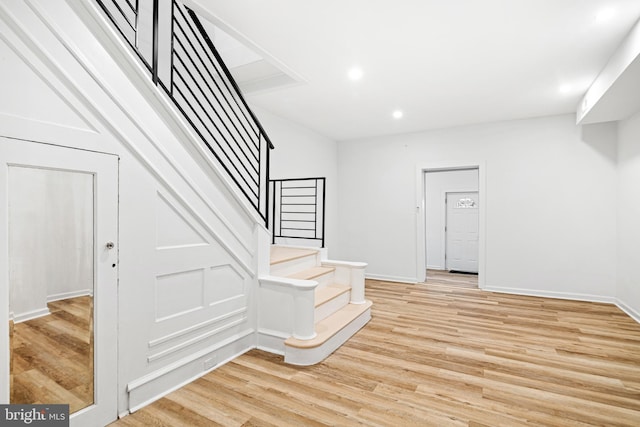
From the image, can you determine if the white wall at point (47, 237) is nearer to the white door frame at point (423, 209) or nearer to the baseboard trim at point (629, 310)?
the white door frame at point (423, 209)

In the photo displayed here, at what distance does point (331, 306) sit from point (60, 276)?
2.34 meters

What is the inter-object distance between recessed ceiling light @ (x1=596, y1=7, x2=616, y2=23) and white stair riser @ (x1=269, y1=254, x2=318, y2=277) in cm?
326

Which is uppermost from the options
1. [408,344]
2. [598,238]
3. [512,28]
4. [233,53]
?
[233,53]

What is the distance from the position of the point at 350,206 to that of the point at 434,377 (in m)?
4.20

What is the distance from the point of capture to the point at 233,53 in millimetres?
3602

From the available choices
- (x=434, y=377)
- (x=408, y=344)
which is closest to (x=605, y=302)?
(x=408, y=344)

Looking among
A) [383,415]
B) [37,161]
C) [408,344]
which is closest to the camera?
[37,161]

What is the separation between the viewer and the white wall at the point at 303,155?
4.77 metres

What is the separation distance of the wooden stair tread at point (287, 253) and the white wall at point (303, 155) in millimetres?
1151

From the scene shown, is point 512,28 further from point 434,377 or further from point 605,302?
point 605,302

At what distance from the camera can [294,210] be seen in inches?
215

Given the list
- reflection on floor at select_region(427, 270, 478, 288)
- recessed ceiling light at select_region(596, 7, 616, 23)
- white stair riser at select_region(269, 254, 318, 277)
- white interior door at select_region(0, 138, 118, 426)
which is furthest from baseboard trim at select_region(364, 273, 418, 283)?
white interior door at select_region(0, 138, 118, 426)

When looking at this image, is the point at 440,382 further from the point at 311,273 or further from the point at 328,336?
the point at 311,273

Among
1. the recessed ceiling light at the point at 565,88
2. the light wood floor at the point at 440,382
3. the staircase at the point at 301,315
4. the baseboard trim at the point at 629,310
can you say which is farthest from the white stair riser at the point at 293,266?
the baseboard trim at the point at 629,310
